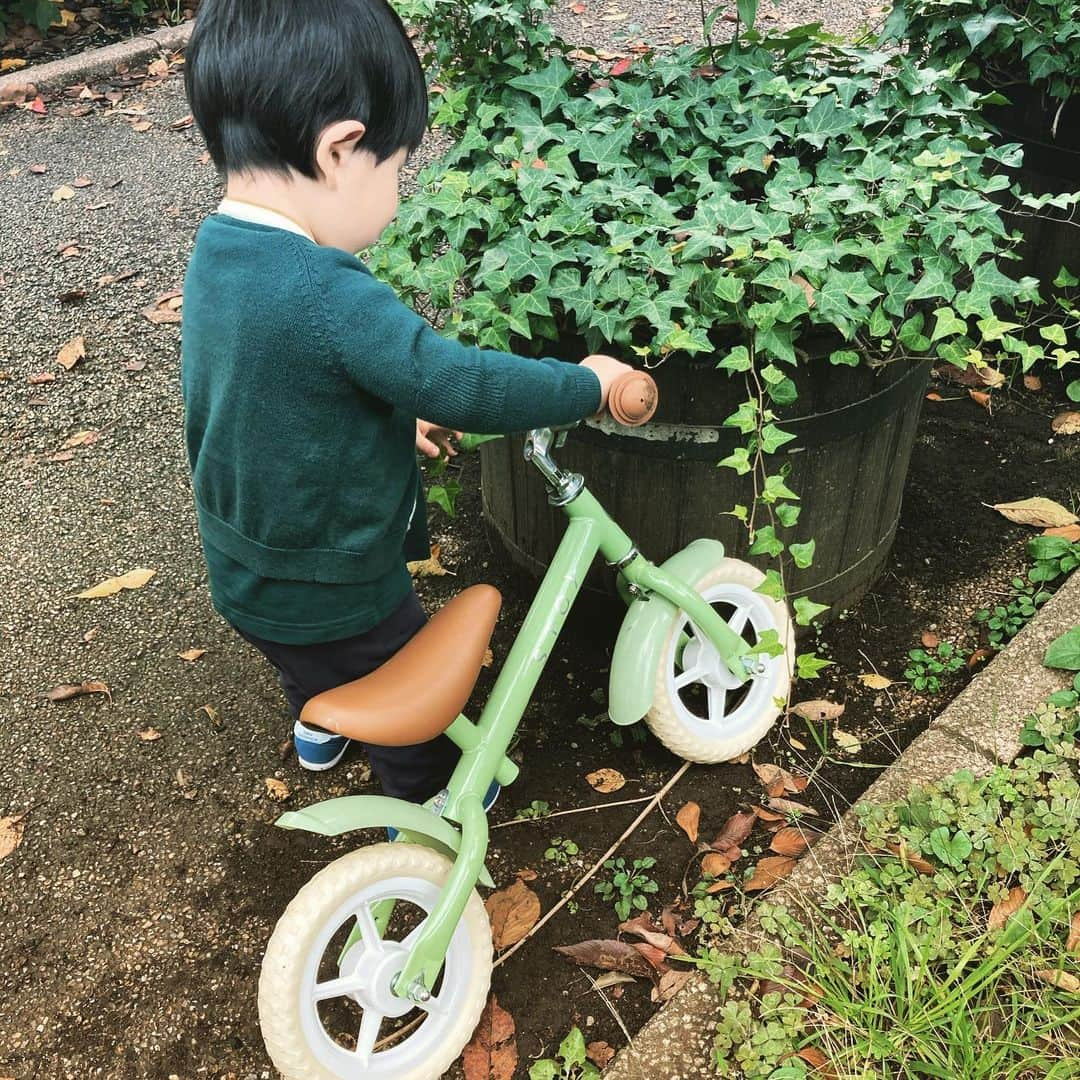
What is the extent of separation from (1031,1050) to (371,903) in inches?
41.4

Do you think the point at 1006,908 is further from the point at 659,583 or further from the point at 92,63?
the point at 92,63

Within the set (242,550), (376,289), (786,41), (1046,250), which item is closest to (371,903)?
(242,550)

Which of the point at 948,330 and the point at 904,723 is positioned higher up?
the point at 948,330

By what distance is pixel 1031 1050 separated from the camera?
167cm

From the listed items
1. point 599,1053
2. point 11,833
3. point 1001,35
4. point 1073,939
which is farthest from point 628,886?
point 1001,35

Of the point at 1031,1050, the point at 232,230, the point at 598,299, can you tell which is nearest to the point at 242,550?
the point at 232,230

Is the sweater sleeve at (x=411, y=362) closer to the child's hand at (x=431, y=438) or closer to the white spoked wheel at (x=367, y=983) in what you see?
the child's hand at (x=431, y=438)

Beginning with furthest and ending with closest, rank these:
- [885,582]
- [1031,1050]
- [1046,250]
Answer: [1046,250], [885,582], [1031,1050]

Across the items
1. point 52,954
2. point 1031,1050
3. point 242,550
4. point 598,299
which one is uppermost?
point 598,299

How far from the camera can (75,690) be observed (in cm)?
261

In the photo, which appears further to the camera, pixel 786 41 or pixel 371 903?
pixel 786 41

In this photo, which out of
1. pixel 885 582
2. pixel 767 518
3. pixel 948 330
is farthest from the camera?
pixel 885 582

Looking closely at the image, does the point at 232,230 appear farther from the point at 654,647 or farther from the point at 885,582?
the point at 885,582

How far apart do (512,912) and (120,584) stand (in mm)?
1494
